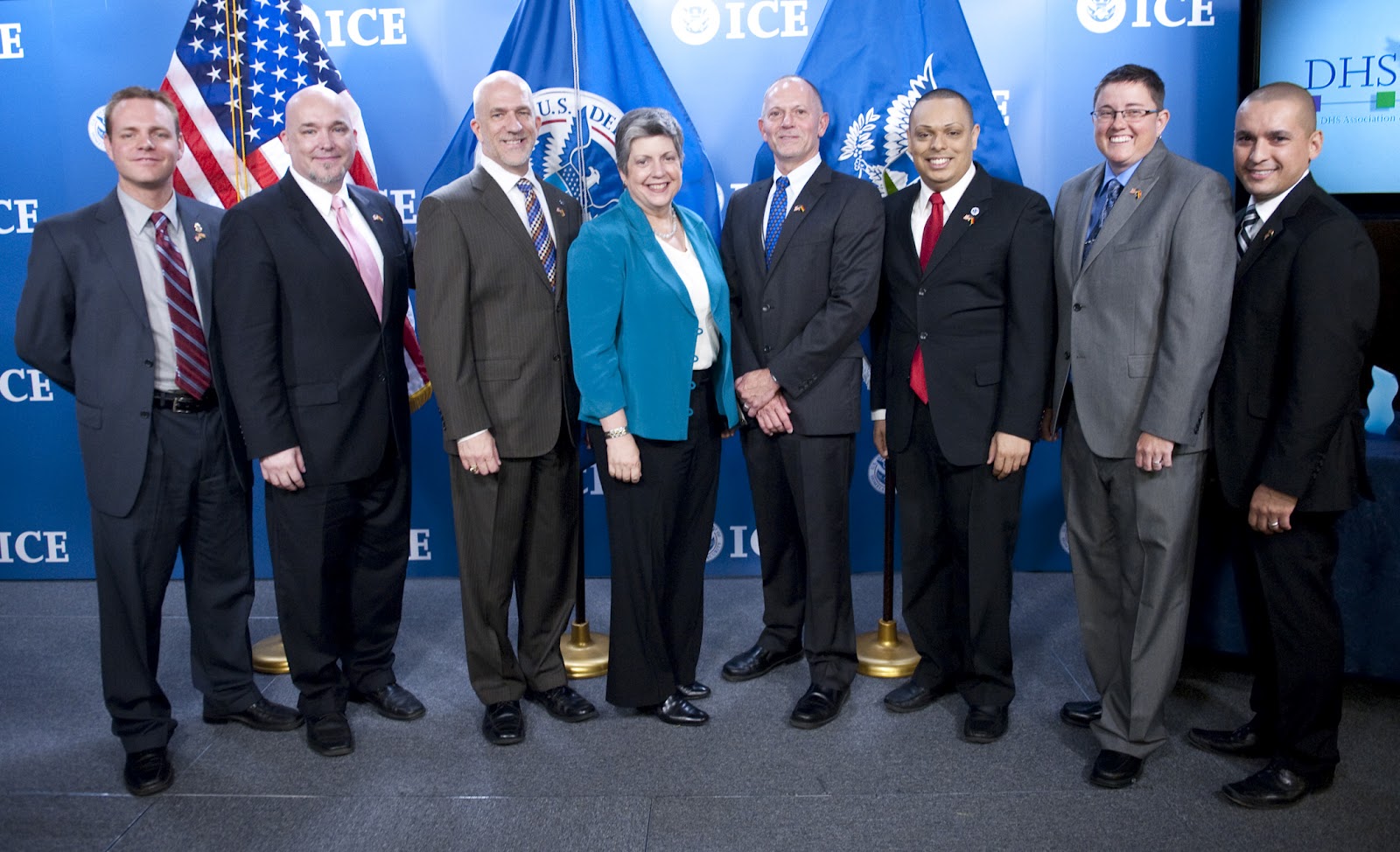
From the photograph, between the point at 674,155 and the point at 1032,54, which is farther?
the point at 1032,54

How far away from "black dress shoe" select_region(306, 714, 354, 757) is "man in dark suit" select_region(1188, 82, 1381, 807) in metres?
2.28

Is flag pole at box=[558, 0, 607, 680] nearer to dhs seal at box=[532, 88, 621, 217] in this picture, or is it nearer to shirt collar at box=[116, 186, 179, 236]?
dhs seal at box=[532, 88, 621, 217]

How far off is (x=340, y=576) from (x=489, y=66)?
216 centimetres

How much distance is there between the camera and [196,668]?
3004 millimetres

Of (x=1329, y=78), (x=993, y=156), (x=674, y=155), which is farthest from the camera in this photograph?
(x=1329, y=78)

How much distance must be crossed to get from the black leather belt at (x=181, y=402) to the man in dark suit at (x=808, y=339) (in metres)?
1.46

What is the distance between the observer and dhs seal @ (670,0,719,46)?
4121 millimetres

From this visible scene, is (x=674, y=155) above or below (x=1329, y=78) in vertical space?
below

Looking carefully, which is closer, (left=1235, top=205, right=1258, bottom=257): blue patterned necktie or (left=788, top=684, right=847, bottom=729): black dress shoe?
(left=1235, top=205, right=1258, bottom=257): blue patterned necktie

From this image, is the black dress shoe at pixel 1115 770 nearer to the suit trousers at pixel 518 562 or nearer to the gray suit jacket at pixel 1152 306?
the gray suit jacket at pixel 1152 306

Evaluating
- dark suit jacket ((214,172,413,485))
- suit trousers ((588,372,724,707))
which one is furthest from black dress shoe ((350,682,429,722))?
dark suit jacket ((214,172,413,485))

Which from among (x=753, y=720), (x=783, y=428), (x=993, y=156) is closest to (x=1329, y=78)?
(x=993, y=156)

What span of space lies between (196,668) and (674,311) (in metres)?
1.76

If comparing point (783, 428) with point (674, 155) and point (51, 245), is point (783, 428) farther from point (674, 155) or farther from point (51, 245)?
point (51, 245)
